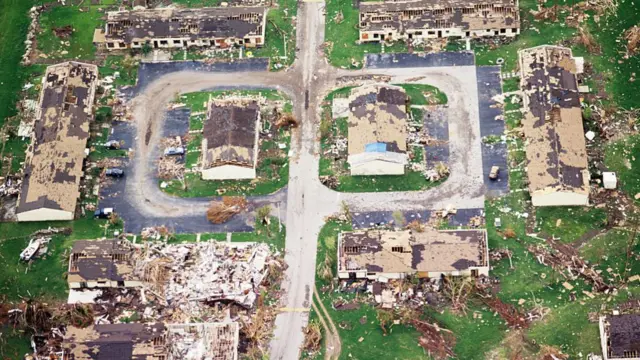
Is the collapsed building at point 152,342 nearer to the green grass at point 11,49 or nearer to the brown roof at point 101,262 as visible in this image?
the brown roof at point 101,262

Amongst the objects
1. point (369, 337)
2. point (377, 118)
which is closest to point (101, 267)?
point (369, 337)

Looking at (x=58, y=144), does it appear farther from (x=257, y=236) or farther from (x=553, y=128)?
(x=553, y=128)

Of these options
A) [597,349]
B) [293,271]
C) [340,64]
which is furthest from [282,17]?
[597,349]

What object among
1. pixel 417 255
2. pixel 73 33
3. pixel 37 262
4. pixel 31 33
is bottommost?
pixel 417 255

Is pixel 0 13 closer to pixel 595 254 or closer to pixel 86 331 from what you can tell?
pixel 86 331

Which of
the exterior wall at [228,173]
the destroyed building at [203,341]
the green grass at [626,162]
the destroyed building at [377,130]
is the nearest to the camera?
the destroyed building at [203,341]

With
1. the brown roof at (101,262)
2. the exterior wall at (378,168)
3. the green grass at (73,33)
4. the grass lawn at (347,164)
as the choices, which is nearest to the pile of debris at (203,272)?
the brown roof at (101,262)

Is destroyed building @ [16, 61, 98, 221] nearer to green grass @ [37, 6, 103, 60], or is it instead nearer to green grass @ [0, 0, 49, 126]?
green grass @ [0, 0, 49, 126]

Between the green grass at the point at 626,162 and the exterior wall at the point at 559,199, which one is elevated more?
the green grass at the point at 626,162
